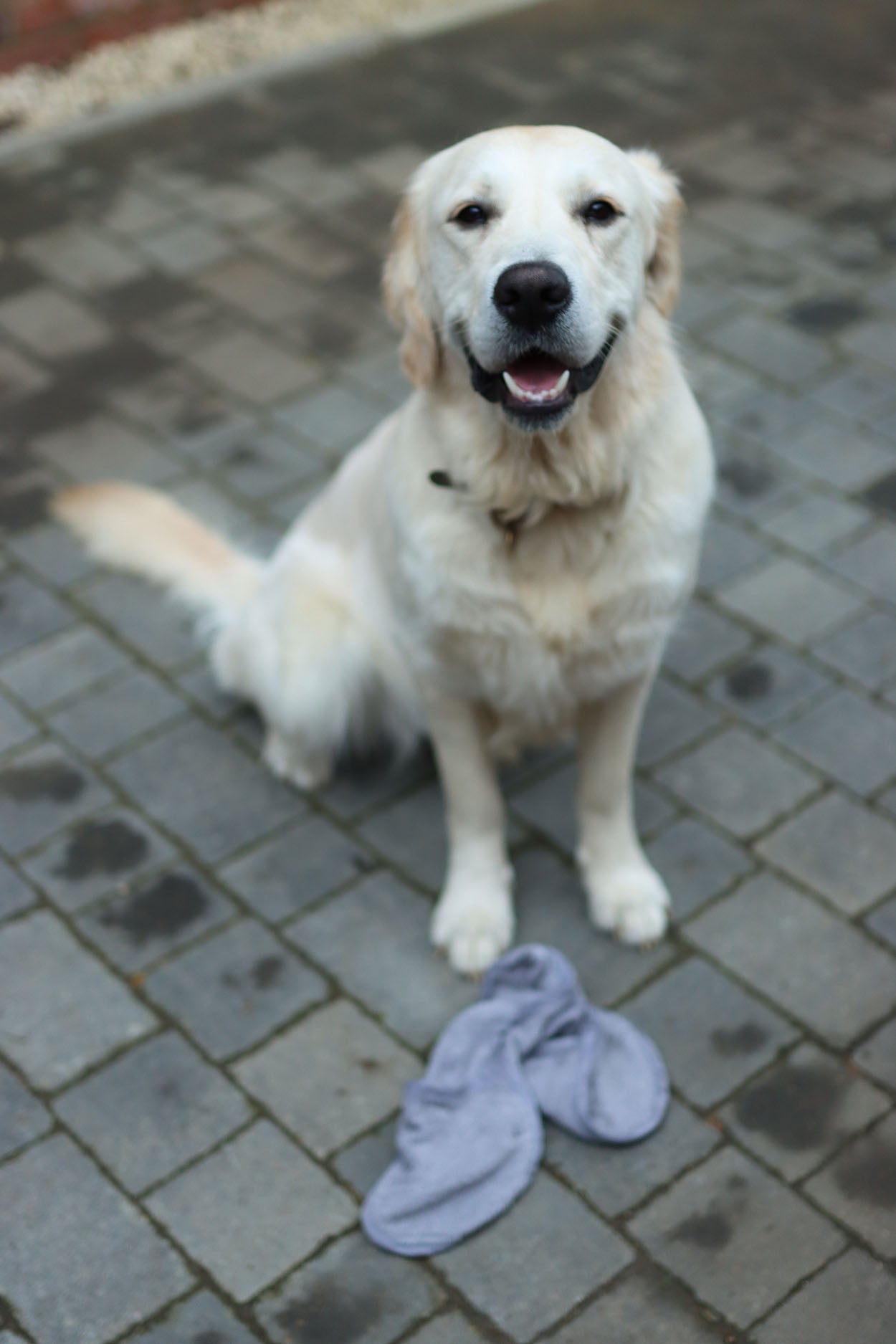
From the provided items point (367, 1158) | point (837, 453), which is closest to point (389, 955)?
point (367, 1158)

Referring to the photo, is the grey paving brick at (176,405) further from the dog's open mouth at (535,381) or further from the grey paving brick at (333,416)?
the dog's open mouth at (535,381)

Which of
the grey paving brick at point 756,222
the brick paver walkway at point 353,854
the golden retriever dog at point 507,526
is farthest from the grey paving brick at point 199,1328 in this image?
the grey paving brick at point 756,222

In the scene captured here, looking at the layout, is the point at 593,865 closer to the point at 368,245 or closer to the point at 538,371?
the point at 538,371

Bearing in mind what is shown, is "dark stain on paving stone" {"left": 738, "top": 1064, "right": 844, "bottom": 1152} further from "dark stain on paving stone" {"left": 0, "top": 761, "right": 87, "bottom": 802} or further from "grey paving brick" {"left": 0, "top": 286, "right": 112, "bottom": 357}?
"grey paving brick" {"left": 0, "top": 286, "right": 112, "bottom": 357}

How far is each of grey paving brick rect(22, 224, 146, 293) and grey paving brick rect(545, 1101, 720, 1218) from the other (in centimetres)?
366

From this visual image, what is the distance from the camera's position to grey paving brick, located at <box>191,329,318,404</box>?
15.5 ft

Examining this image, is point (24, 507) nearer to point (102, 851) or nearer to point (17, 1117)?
point (102, 851)

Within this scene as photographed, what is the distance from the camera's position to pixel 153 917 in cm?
316

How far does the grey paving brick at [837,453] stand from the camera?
4.26m

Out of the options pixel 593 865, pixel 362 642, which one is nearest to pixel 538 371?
pixel 362 642

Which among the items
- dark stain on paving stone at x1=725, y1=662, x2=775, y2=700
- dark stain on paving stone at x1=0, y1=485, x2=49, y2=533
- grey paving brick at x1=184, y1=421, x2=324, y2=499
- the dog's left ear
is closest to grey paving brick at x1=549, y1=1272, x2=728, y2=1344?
dark stain on paving stone at x1=725, y1=662, x2=775, y2=700

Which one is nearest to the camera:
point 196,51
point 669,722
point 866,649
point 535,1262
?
point 535,1262

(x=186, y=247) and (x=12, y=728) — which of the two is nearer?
(x=12, y=728)

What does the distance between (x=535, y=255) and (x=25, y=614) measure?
7.04ft
